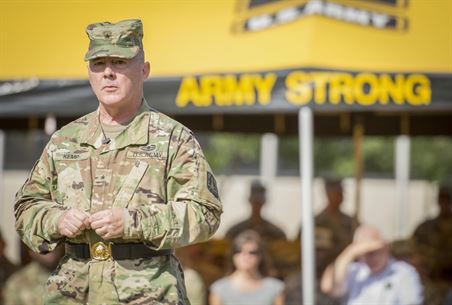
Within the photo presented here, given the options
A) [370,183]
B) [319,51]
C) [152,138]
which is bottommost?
[370,183]

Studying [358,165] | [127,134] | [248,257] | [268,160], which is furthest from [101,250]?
[268,160]

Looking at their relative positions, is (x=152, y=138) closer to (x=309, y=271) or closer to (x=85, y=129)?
(x=85, y=129)

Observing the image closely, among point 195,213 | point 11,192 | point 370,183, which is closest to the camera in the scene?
point 195,213

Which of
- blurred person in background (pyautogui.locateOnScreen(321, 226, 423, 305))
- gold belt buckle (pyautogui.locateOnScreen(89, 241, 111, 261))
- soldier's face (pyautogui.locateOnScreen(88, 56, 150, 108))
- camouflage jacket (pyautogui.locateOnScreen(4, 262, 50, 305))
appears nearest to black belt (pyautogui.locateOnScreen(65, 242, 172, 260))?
gold belt buckle (pyautogui.locateOnScreen(89, 241, 111, 261))

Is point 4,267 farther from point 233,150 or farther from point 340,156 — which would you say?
point 340,156

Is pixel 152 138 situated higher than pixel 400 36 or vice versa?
pixel 400 36

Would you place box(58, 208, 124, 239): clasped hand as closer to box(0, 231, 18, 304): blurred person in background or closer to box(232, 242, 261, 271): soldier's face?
box(232, 242, 261, 271): soldier's face

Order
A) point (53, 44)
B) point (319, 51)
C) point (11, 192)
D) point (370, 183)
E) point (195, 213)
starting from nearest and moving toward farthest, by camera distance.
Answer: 1. point (195, 213)
2. point (319, 51)
3. point (53, 44)
4. point (11, 192)
5. point (370, 183)

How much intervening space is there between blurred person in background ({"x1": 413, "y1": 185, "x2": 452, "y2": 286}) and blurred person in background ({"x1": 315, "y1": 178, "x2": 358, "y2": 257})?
779 millimetres

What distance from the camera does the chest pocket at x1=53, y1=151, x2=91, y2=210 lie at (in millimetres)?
3803

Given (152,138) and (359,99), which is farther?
(359,99)

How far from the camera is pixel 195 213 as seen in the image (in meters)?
3.71

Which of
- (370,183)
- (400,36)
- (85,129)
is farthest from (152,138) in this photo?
(370,183)

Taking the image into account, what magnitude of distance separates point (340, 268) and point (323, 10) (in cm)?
193
